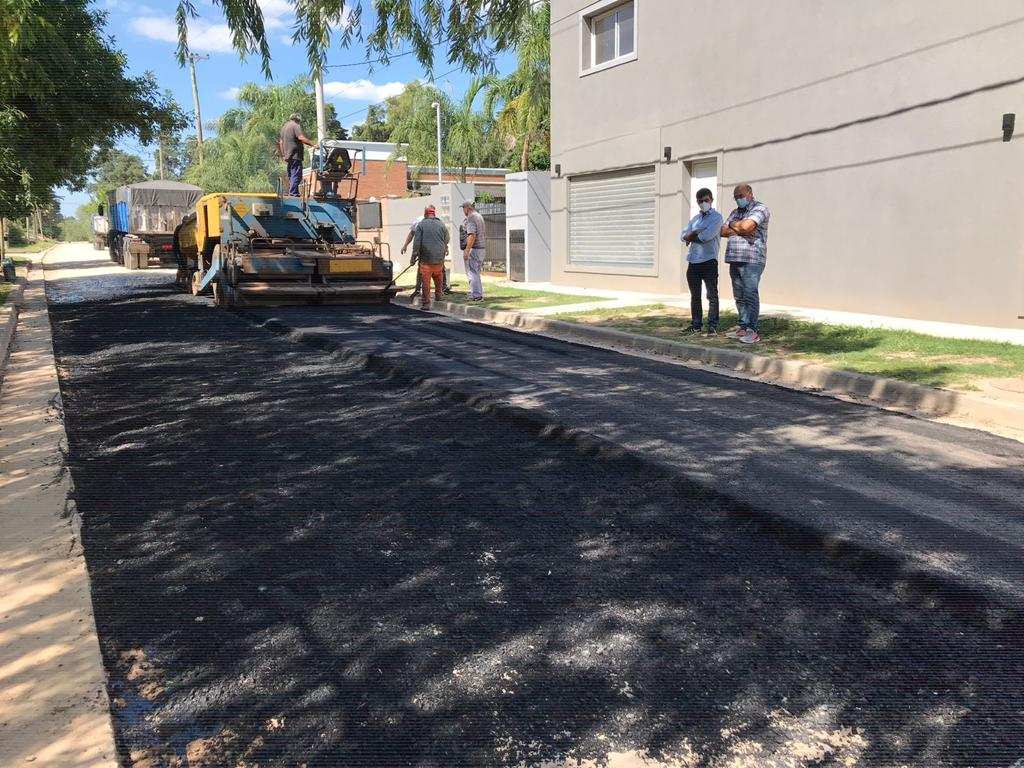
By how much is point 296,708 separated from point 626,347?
27.9 feet

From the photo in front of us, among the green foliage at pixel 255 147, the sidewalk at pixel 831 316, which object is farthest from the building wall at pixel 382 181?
the sidewalk at pixel 831 316

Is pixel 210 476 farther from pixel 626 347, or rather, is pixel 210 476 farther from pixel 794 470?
pixel 626 347

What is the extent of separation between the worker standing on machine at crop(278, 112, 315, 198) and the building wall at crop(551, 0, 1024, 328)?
651 cm

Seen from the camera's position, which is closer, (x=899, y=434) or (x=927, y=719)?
(x=927, y=719)

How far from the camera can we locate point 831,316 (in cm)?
1218

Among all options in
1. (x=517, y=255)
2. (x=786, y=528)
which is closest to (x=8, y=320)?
(x=786, y=528)

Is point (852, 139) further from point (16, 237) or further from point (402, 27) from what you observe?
point (16, 237)


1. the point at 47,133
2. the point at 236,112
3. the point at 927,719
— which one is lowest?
the point at 927,719

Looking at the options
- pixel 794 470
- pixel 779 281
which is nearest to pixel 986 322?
pixel 779 281

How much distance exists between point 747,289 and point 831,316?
118 inches

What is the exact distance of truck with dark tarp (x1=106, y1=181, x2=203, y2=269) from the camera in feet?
102

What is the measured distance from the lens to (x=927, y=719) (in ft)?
8.34

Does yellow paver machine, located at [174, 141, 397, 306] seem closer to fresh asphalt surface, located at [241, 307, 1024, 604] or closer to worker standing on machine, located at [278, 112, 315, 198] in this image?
worker standing on machine, located at [278, 112, 315, 198]

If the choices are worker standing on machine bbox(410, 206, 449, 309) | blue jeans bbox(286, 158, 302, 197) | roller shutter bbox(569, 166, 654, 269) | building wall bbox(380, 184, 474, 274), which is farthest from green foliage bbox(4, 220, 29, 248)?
worker standing on machine bbox(410, 206, 449, 309)
